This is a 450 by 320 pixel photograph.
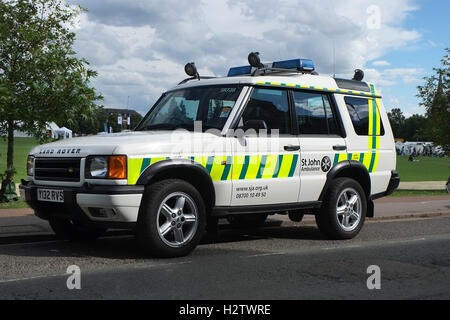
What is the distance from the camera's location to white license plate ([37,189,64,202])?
6823 millimetres

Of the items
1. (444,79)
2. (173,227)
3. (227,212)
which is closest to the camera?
(173,227)

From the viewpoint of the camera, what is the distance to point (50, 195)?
6.98 m

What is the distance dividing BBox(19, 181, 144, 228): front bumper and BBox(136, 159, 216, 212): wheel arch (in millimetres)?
190

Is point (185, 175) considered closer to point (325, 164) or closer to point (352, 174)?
point (325, 164)

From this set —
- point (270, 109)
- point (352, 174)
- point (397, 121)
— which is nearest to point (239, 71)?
point (270, 109)

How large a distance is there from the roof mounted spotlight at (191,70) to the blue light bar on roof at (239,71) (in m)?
0.55

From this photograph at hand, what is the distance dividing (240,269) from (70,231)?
2.90m

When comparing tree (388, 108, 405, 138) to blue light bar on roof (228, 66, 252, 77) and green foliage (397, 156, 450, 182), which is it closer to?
green foliage (397, 156, 450, 182)

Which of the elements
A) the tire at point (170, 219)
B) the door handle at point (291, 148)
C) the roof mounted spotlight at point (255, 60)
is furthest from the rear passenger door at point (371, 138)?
the tire at point (170, 219)

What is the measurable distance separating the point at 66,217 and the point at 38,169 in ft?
2.62
